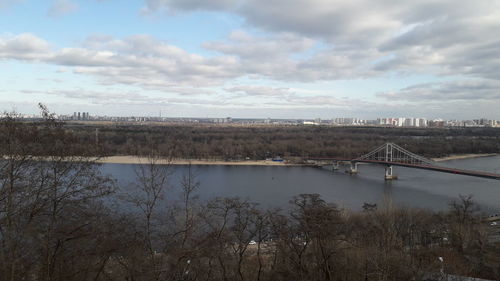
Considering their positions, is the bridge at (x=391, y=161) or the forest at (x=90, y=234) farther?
the bridge at (x=391, y=161)

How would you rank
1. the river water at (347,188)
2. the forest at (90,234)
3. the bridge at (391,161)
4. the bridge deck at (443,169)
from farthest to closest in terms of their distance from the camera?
the bridge at (391,161) < the bridge deck at (443,169) < the river water at (347,188) < the forest at (90,234)

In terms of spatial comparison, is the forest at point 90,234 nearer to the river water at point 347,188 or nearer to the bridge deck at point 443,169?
the river water at point 347,188

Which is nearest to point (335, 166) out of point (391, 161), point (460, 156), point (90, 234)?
point (391, 161)

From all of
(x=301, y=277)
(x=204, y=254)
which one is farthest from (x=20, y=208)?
(x=301, y=277)

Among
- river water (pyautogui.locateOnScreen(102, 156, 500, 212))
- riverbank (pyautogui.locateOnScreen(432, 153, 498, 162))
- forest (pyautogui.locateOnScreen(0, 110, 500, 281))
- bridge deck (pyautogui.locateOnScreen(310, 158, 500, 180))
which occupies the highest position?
forest (pyautogui.locateOnScreen(0, 110, 500, 281))

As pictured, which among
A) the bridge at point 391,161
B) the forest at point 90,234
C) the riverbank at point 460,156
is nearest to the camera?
the forest at point 90,234

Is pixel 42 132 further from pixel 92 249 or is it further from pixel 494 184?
pixel 494 184

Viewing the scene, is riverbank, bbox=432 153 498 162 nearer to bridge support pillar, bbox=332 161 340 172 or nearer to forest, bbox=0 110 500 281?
bridge support pillar, bbox=332 161 340 172

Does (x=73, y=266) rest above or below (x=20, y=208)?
below

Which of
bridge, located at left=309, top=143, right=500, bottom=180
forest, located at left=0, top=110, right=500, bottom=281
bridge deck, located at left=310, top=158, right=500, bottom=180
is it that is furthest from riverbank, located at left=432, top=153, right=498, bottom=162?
forest, located at left=0, top=110, right=500, bottom=281

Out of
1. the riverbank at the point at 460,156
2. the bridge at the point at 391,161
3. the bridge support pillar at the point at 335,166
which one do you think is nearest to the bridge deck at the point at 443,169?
the bridge at the point at 391,161

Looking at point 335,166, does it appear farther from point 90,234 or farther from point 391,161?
point 90,234
